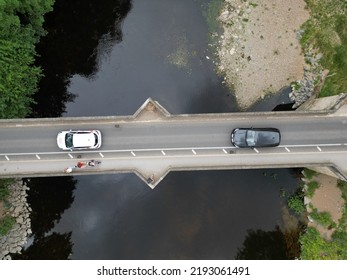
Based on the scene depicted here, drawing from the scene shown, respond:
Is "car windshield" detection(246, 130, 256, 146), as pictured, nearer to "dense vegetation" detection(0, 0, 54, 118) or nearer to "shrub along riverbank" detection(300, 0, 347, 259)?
"shrub along riverbank" detection(300, 0, 347, 259)

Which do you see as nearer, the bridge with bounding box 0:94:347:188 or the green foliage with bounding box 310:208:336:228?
the bridge with bounding box 0:94:347:188

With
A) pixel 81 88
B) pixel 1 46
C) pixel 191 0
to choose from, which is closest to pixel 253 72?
pixel 191 0

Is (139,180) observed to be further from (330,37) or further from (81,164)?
(330,37)

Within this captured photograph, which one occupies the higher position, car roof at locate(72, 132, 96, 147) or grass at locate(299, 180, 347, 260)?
car roof at locate(72, 132, 96, 147)

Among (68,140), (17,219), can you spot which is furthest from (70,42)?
(17,219)

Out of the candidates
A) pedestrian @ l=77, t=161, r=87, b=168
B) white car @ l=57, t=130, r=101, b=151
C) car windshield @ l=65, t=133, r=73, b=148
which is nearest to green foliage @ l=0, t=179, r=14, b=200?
white car @ l=57, t=130, r=101, b=151

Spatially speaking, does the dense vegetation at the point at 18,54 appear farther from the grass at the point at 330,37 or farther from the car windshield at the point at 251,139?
the grass at the point at 330,37

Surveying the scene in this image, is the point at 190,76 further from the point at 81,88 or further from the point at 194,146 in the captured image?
the point at 81,88

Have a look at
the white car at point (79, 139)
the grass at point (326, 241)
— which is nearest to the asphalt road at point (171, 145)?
the white car at point (79, 139)
